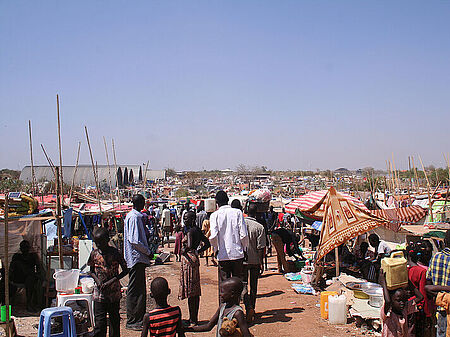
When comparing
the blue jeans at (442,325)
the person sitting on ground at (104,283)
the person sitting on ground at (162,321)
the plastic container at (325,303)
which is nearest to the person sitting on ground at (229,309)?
the person sitting on ground at (162,321)

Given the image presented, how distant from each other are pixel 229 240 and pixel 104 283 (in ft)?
5.85

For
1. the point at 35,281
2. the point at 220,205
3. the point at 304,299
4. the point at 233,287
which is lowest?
the point at 304,299

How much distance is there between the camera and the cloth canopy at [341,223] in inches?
286

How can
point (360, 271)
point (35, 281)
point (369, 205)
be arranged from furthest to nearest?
point (369, 205) < point (360, 271) < point (35, 281)

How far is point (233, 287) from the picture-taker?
3475 mm

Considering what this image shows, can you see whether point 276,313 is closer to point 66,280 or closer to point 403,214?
point 66,280

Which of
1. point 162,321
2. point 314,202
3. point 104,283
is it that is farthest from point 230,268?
point 314,202

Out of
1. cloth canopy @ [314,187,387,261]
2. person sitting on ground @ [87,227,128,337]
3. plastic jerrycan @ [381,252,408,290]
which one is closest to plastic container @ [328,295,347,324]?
cloth canopy @ [314,187,387,261]

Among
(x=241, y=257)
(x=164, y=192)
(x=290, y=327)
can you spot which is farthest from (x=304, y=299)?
(x=164, y=192)

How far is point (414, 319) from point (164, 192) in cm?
4019

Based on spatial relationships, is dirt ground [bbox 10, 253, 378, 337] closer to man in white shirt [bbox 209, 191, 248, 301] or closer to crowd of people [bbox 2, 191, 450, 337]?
crowd of people [bbox 2, 191, 450, 337]

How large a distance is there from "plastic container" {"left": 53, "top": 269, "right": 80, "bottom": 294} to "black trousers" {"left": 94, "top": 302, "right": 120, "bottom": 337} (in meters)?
1.41

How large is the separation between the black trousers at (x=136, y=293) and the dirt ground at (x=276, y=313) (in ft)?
0.72

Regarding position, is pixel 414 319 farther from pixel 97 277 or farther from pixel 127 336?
pixel 127 336
